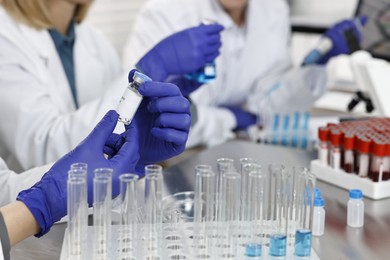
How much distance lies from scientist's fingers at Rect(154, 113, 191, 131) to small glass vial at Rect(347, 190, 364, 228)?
0.50m

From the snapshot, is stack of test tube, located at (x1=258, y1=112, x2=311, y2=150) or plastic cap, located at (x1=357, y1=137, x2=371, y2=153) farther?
stack of test tube, located at (x1=258, y1=112, x2=311, y2=150)

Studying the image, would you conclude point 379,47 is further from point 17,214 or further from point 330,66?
point 17,214

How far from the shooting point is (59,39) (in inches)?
102

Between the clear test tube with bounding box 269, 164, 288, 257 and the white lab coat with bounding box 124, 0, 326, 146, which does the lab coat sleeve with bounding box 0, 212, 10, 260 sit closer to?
the clear test tube with bounding box 269, 164, 288, 257

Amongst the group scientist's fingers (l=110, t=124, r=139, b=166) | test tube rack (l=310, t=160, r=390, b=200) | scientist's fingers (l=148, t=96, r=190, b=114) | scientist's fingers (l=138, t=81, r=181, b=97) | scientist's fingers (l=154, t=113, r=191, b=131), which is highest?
scientist's fingers (l=138, t=81, r=181, b=97)

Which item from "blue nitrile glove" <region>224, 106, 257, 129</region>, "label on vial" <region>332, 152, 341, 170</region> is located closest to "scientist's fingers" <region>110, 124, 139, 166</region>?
"label on vial" <region>332, 152, 341, 170</region>

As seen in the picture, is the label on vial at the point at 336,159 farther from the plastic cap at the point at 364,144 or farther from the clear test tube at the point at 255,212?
the clear test tube at the point at 255,212

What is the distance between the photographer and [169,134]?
167cm

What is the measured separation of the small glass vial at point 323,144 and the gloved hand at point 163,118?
531 mm

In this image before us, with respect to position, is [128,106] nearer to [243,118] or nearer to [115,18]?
[243,118]

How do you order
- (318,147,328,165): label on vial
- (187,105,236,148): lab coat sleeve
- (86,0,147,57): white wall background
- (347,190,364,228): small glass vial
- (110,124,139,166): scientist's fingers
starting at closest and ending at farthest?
1. (110,124,139,166): scientist's fingers
2. (347,190,364,228): small glass vial
3. (318,147,328,165): label on vial
4. (187,105,236,148): lab coat sleeve
5. (86,0,147,57): white wall background

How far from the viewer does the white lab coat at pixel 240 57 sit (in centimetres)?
311

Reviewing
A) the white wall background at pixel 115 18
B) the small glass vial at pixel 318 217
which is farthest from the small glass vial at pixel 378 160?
the white wall background at pixel 115 18

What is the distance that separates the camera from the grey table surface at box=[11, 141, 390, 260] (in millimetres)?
A: 1596
